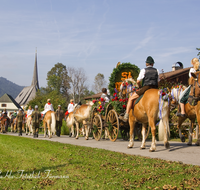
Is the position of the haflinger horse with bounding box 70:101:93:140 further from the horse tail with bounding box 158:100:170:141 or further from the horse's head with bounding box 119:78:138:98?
the horse tail with bounding box 158:100:170:141

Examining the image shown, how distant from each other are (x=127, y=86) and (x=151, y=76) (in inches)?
127

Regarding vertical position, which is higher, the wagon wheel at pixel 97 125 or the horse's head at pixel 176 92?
the horse's head at pixel 176 92

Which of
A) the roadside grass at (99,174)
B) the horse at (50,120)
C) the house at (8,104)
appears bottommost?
the roadside grass at (99,174)

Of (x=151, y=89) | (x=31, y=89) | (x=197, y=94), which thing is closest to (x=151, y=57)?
(x=151, y=89)

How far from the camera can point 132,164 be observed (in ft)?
18.6

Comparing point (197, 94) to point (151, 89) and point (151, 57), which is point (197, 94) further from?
point (151, 57)

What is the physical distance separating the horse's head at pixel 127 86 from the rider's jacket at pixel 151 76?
2.71m

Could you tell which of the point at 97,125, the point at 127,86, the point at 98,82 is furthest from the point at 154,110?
the point at 98,82

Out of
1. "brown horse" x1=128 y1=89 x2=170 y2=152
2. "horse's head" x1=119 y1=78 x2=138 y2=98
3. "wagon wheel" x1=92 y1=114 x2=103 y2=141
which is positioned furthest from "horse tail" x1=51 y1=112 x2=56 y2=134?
"brown horse" x1=128 y1=89 x2=170 y2=152

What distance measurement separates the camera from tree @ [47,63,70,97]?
248 ft

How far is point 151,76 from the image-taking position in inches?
325

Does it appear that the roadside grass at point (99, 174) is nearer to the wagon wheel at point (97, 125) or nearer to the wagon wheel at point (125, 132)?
the wagon wheel at point (125, 132)

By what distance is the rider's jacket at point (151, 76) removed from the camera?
8250 millimetres

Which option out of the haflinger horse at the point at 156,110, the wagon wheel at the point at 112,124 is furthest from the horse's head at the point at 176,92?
the wagon wheel at the point at 112,124
